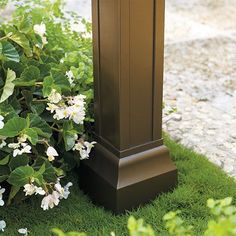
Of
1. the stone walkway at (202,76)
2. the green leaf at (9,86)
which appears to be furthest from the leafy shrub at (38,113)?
the stone walkway at (202,76)

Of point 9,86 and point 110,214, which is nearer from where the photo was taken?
point 9,86

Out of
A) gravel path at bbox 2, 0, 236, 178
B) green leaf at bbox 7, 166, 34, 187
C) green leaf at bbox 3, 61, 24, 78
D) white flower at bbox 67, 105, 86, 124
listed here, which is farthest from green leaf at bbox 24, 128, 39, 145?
gravel path at bbox 2, 0, 236, 178

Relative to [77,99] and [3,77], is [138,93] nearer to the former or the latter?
[77,99]

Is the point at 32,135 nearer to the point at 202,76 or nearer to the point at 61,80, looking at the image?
the point at 61,80

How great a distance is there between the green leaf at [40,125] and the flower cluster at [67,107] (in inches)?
2.3

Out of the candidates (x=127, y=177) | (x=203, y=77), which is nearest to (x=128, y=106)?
(x=127, y=177)

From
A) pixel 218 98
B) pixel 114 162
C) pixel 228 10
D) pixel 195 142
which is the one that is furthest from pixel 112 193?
pixel 228 10

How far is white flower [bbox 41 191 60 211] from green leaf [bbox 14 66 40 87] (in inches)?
20.2

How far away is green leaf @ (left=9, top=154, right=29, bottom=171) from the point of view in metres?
2.50

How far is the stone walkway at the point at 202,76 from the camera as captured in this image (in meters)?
3.48

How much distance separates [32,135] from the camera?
243 cm

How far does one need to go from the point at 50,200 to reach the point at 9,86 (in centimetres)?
54

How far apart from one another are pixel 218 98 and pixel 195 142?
2.56ft

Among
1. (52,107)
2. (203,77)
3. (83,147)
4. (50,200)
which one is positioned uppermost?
(52,107)
